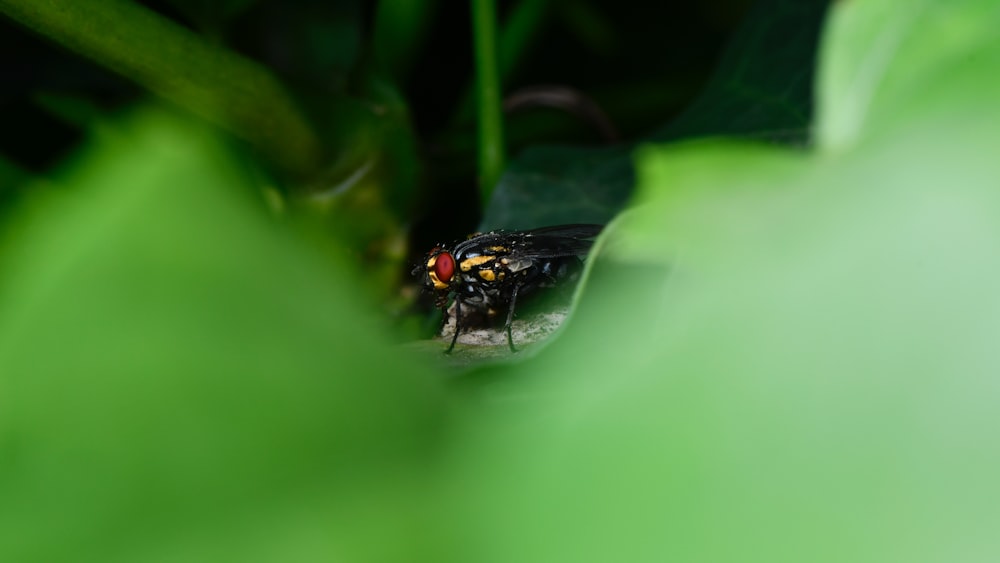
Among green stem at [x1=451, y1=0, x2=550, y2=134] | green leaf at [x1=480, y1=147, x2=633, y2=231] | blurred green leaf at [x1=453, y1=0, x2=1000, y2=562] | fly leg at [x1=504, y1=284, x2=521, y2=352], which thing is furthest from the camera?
green stem at [x1=451, y1=0, x2=550, y2=134]

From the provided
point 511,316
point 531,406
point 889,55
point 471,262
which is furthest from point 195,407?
point 471,262

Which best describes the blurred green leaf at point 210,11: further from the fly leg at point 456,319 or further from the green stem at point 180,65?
the fly leg at point 456,319

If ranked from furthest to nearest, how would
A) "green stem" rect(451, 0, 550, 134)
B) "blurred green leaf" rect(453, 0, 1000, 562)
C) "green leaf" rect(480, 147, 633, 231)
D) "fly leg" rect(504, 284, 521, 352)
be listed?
"green stem" rect(451, 0, 550, 134) → "green leaf" rect(480, 147, 633, 231) → "fly leg" rect(504, 284, 521, 352) → "blurred green leaf" rect(453, 0, 1000, 562)

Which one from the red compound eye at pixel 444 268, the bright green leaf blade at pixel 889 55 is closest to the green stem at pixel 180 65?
the red compound eye at pixel 444 268

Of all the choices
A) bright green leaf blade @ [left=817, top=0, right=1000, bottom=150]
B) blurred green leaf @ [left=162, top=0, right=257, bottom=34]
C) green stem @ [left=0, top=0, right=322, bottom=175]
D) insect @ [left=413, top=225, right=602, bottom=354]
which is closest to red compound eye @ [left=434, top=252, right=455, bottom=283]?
insect @ [left=413, top=225, right=602, bottom=354]

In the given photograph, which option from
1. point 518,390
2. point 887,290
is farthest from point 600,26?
point 887,290

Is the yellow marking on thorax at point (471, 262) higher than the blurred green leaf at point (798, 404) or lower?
higher

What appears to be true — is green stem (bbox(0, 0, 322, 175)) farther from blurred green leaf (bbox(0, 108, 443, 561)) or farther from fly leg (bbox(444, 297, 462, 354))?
blurred green leaf (bbox(0, 108, 443, 561))
